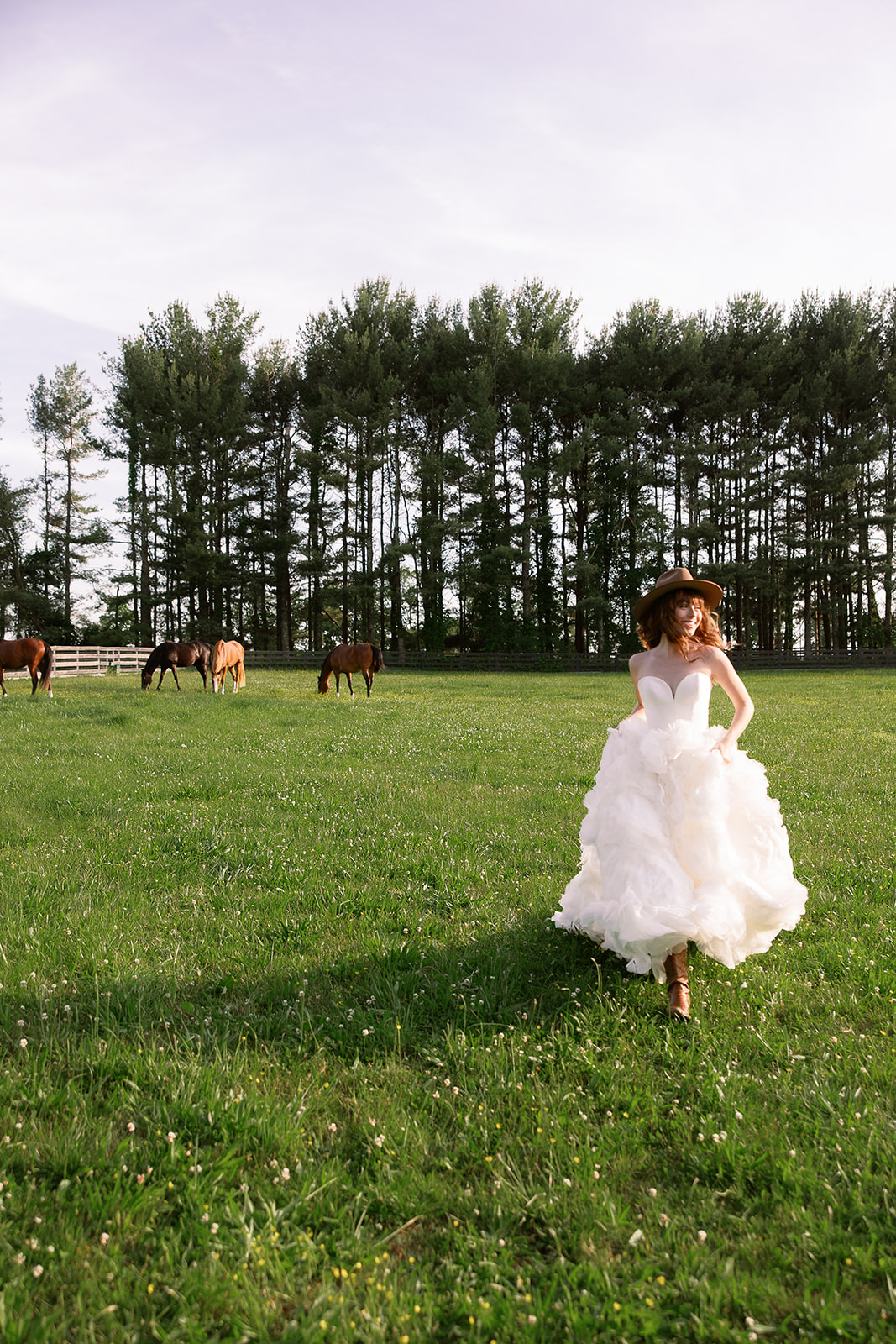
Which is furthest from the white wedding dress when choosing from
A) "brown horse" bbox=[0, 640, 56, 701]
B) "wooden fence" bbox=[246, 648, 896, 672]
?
"wooden fence" bbox=[246, 648, 896, 672]

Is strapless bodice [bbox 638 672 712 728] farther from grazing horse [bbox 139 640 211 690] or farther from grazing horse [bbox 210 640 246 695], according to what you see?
grazing horse [bbox 139 640 211 690]

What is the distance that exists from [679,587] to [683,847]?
1745 mm

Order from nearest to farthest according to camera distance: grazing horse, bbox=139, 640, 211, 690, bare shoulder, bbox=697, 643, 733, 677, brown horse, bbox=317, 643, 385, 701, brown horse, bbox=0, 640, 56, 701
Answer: bare shoulder, bbox=697, 643, 733, 677 → brown horse, bbox=0, 640, 56, 701 → brown horse, bbox=317, 643, 385, 701 → grazing horse, bbox=139, 640, 211, 690

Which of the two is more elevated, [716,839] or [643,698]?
[643,698]

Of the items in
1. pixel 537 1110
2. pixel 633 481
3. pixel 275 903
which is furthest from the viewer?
pixel 633 481

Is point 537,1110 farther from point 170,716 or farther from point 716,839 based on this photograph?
point 170,716

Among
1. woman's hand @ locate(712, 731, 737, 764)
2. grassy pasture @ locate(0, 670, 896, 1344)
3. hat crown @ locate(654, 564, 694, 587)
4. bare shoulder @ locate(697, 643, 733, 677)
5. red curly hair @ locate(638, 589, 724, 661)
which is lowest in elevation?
grassy pasture @ locate(0, 670, 896, 1344)

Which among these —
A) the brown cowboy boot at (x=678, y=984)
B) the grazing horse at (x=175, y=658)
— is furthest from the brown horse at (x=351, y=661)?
the brown cowboy boot at (x=678, y=984)

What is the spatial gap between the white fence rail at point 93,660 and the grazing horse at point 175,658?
32.4 feet

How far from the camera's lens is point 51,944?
4996 mm

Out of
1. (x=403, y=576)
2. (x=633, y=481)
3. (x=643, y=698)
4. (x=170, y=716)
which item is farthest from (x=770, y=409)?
(x=643, y=698)

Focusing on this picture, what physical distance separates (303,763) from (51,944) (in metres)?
7.20

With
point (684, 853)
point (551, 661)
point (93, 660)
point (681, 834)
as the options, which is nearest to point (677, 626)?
point (681, 834)

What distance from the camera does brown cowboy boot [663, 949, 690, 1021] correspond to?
4.24 m
